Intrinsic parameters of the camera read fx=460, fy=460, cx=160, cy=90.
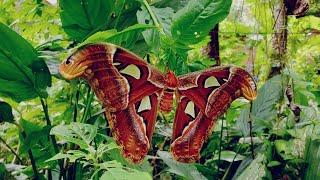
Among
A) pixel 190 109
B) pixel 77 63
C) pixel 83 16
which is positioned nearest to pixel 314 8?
pixel 83 16

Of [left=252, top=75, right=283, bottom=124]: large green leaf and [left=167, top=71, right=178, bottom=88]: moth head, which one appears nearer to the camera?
[left=167, top=71, right=178, bottom=88]: moth head

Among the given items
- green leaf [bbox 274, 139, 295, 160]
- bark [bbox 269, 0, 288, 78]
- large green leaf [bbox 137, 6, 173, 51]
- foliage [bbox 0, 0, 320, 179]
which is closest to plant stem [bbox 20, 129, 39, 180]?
foliage [bbox 0, 0, 320, 179]

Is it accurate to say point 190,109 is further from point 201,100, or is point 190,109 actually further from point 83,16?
point 83,16

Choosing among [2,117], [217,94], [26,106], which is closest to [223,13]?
[217,94]

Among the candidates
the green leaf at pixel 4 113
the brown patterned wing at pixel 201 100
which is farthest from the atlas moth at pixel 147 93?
the green leaf at pixel 4 113

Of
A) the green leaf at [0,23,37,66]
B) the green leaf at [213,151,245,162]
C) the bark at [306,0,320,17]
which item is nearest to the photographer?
the green leaf at [0,23,37,66]

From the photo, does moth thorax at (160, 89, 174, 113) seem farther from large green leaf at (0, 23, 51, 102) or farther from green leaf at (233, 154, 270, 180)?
green leaf at (233, 154, 270, 180)
